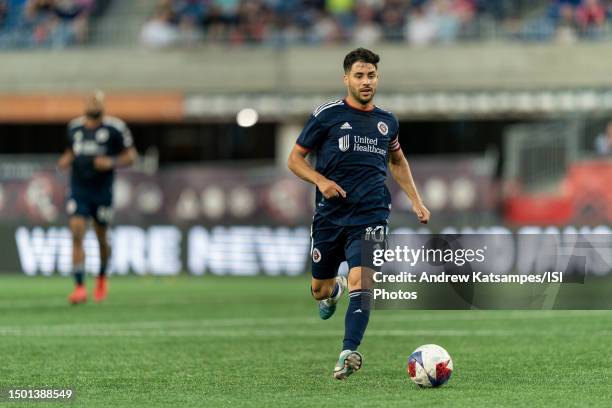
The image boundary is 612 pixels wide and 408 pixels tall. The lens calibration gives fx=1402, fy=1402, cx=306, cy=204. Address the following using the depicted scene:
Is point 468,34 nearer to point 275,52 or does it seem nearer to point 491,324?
point 275,52

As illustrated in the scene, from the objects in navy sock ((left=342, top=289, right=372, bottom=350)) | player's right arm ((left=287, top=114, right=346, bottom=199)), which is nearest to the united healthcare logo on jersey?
player's right arm ((left=287, top=114, right=346, bottom=199))

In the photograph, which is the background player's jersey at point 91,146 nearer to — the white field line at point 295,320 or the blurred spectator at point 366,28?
the white field line at point 295,320

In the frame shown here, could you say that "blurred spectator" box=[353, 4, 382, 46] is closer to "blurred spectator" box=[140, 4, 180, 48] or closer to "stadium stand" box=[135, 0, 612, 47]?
"stadium stand" box=[135, 0, 612, 47]

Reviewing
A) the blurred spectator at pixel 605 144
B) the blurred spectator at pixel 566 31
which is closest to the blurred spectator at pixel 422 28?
the blurred spectator at pixel 566 31

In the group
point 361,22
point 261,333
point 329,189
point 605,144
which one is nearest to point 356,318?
point 329,189

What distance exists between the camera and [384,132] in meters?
9.09

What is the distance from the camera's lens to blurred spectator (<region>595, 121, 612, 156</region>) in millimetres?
24266

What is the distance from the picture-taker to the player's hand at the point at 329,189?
8656 millimetres

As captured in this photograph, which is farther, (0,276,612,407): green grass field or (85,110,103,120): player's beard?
(85,110,103,120): player's beard

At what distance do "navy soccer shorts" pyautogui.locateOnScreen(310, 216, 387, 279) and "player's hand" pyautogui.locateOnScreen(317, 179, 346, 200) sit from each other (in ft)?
1.05

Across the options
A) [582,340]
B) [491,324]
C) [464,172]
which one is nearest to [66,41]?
[464,172]

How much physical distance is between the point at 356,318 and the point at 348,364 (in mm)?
425

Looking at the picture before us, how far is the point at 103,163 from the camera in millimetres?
15961

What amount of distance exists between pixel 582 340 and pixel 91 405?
5092 millimetres
